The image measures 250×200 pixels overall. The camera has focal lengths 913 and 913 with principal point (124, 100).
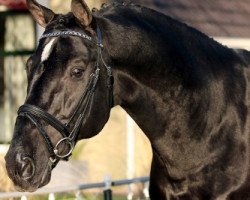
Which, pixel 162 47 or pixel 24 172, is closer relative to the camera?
pixel 24 172

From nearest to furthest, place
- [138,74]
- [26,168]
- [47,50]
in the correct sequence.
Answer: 1. [26,168]
2. [47,50]
3. [138,74]

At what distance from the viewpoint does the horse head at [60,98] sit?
15.4 ft

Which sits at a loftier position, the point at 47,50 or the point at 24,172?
the point at 47,50

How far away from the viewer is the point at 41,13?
5199 mm

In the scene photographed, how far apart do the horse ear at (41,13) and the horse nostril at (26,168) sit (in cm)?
89

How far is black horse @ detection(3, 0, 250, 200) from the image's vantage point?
187 inches

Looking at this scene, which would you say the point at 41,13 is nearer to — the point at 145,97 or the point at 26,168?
the point at 145,97

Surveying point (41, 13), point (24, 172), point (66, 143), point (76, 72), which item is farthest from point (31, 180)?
point (41, 13)

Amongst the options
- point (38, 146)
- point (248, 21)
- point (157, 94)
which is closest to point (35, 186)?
point (38, 146)

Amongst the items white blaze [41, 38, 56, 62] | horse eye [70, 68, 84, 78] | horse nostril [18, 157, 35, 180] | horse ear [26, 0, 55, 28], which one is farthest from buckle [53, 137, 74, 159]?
horse ear [26, 0, 55, 28]

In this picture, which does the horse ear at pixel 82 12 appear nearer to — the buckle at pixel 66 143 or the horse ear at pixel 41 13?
the horse ear at pixel 41 13

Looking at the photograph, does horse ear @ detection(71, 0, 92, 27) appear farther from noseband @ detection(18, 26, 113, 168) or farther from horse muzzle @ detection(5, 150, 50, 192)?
horse muzzle @ detection(5, 150, 50, 192)

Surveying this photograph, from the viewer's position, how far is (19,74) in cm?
1300

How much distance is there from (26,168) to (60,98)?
41 cm
